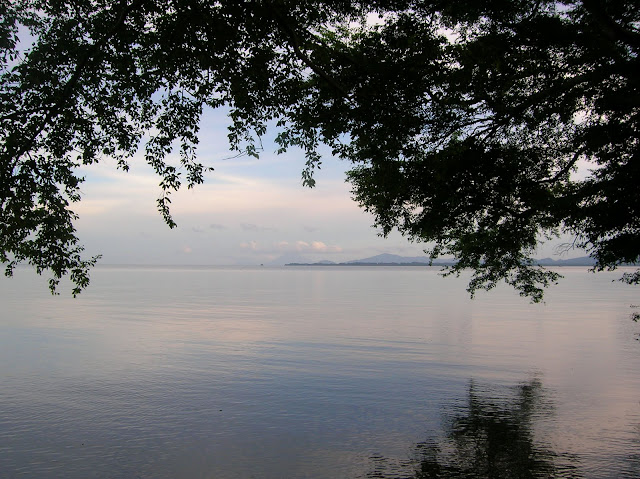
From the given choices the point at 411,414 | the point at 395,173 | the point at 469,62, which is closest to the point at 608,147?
the point at 469,62

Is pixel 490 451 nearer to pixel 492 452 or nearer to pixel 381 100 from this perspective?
pixel 492 452

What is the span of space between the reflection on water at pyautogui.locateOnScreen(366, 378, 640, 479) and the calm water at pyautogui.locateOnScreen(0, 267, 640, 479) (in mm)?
51

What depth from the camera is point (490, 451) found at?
11.5 meters

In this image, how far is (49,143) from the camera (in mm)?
11414

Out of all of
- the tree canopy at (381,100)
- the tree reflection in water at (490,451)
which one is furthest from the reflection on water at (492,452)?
the tree canopy at (381,100)

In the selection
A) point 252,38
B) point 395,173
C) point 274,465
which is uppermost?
point 252,38

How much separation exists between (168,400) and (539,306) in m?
41.8

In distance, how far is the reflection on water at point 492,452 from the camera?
405 inches

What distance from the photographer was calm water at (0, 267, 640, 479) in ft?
35.7

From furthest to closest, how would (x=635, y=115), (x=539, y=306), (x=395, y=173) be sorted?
(x=539, y=306) → (x=635, y=115) → (x=395, y=173)

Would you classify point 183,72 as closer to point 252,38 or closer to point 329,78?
point 252,38

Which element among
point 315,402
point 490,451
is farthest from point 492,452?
point 315,402

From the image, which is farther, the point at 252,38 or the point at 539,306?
the point at 539,306

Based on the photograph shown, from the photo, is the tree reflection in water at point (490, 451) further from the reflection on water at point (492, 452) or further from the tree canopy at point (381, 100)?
the tree canopy at point (381, 100)
